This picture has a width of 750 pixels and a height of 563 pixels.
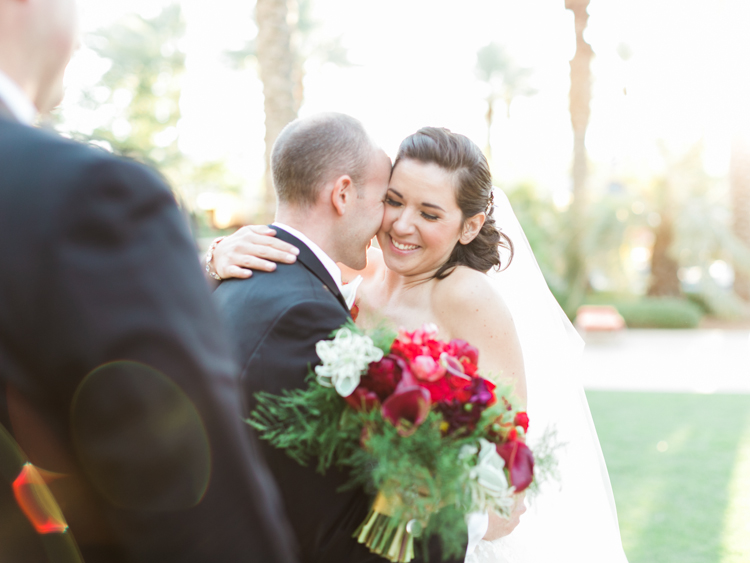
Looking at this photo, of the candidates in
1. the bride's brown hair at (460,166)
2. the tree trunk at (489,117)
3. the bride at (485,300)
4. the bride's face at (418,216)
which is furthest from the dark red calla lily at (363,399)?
the tree trunk at (489,117)

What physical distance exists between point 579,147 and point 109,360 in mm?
18380

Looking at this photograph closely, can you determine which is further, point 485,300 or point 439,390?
point 485,300

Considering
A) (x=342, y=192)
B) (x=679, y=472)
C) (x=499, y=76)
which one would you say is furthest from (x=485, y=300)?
(x=499, y=76)

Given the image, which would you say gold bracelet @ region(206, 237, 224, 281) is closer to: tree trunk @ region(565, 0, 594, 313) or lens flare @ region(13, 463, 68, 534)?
lens flare @ region(13, 463, 68, 534)

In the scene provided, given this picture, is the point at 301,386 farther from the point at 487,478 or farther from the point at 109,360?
the point at 109,360

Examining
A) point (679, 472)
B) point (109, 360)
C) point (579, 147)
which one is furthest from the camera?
point (579, 147)

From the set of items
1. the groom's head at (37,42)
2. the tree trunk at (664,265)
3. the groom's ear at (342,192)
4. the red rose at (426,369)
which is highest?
the groom's head at (37,42)

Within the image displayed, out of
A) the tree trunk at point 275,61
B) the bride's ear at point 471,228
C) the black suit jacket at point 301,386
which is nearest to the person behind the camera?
the black suit jacket at point 301,386

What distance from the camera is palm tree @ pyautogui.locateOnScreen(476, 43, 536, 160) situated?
94.3ft

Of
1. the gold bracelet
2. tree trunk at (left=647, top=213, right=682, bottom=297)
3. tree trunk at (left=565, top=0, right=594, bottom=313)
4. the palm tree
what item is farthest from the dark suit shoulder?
the palm tree

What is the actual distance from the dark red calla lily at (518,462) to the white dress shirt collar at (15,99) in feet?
4.55

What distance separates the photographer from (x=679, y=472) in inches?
261

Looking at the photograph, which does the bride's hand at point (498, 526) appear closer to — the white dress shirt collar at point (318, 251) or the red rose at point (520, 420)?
the red rose at point (520, 420)

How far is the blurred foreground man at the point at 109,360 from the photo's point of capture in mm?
749
